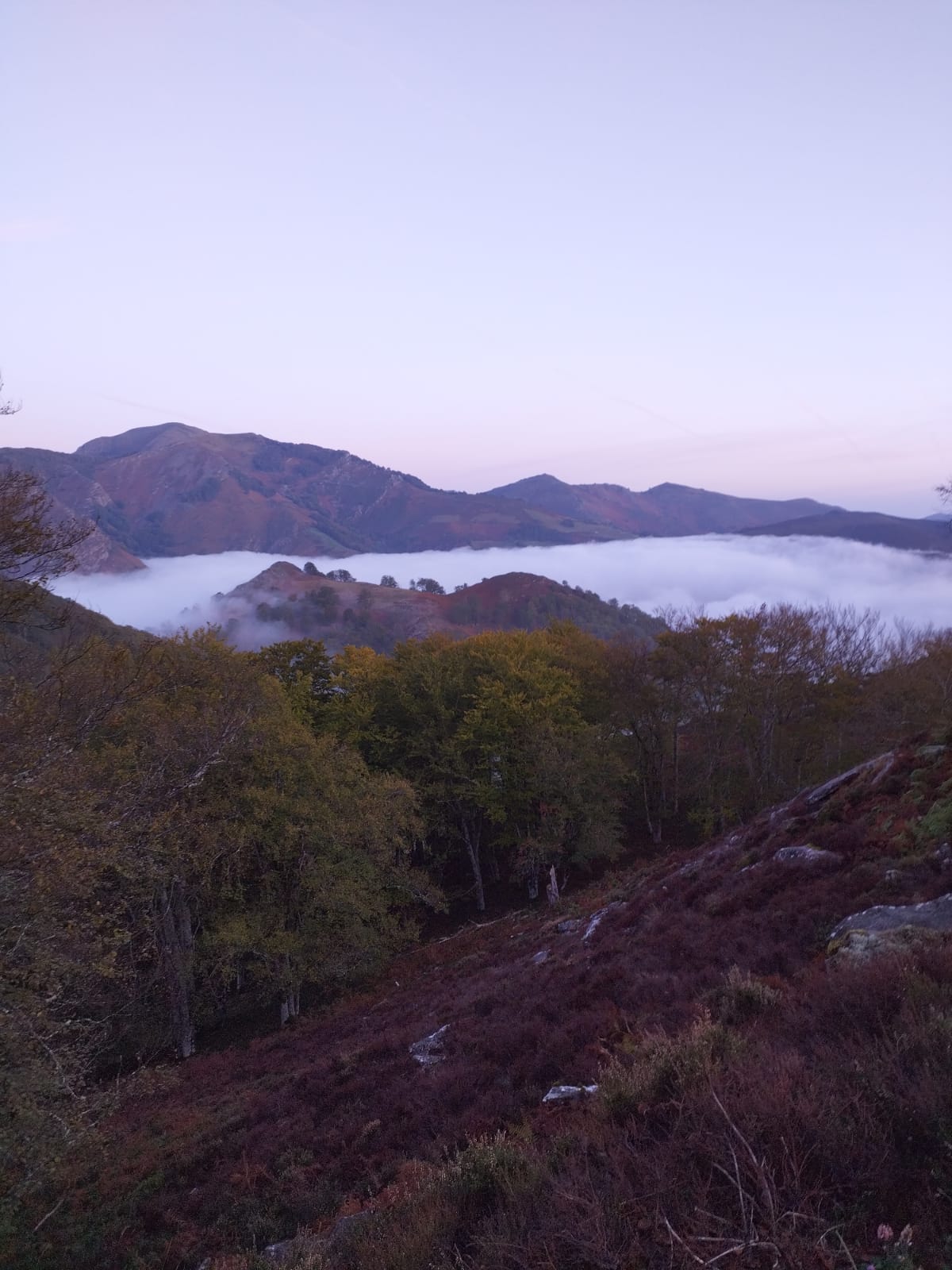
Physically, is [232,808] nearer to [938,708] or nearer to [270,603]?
[938,708]

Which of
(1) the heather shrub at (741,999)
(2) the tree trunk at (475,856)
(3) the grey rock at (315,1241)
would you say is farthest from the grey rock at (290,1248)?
(2) the tree trunk at (475,856)

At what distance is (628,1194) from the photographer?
4340 millimetres

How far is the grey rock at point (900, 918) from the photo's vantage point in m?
8.18

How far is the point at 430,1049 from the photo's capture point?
11.9 metres

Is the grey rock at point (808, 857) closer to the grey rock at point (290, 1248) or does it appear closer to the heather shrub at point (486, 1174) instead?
the heather shrub at point (486, 1174)

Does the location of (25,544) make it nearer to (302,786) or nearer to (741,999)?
(741,999)

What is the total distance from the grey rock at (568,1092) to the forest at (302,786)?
6.16 meters

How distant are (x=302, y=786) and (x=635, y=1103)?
1764cm

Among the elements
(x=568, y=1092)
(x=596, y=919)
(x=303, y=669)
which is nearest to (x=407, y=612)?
(x=303, y=669)

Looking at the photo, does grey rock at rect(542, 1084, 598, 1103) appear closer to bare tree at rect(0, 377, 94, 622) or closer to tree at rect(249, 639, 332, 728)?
bare tree at rect(0, 377, 94, 622)

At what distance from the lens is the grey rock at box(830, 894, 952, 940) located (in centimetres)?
818

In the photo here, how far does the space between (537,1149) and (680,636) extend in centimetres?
3084

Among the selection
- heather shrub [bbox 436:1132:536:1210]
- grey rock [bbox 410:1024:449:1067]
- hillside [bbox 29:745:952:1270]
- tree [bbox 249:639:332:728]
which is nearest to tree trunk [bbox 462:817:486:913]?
tree [bbox 249:639:332:728]

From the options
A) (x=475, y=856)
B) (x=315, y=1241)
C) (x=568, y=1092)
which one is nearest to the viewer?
(x=315, y=1241)
